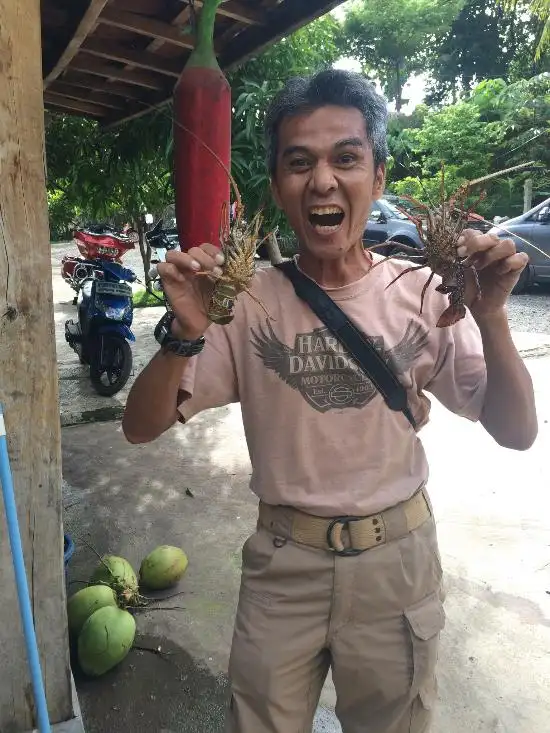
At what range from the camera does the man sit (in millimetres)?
1392

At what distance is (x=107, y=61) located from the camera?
303 centimetres

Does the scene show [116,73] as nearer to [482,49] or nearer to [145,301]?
[145,301]

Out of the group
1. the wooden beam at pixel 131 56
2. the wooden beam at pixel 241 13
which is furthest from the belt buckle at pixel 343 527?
the wooden beam at pixel 131 56

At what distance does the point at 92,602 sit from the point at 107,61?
101 inches

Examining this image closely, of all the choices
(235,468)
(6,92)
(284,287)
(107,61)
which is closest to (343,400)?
(284,287)

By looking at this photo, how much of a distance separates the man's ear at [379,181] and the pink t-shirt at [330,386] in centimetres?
19

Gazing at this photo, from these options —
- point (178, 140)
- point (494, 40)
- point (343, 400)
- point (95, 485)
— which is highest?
point (494, 40)

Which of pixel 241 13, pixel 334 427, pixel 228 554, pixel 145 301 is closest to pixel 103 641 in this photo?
pixel 228 554

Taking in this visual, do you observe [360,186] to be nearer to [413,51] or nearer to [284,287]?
[284,287]

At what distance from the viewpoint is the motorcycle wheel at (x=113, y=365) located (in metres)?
5.70

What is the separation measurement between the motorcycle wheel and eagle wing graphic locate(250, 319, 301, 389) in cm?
444

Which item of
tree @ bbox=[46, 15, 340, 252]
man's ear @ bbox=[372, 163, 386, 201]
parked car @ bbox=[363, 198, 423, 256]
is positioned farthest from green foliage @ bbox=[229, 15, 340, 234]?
parked car @ bbox=[363, 198, 423, 256]

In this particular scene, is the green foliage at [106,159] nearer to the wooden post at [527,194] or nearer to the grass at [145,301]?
the grass at [145,301]

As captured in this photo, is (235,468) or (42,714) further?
(235,468)
